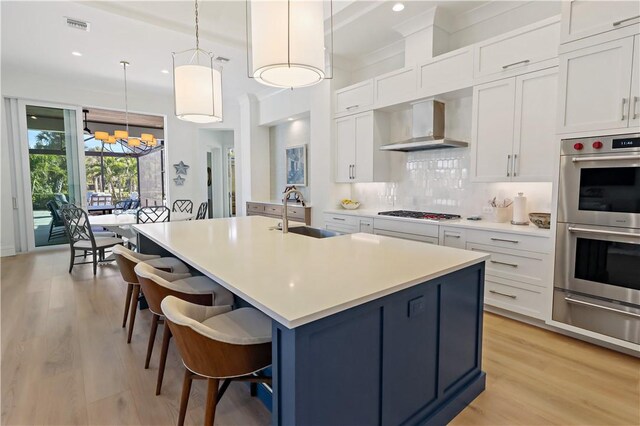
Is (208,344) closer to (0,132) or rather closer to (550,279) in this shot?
(550,279)

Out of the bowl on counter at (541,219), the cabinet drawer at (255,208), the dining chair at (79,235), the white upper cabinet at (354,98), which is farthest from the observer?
the cabinet drawer at (255,208)

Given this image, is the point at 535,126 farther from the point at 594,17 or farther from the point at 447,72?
the point at 447,72

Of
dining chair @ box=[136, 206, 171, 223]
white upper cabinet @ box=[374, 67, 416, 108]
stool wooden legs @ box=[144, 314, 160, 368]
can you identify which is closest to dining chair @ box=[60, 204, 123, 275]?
dining chair @ box=[136, 206, 171, 223]

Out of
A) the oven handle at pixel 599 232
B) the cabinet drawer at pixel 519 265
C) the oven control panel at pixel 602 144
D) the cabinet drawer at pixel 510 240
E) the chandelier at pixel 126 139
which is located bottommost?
the cabinet drawer at pixel 519 265

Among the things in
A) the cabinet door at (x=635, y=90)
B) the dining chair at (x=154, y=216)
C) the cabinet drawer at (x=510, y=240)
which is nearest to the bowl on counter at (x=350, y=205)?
the cabinet drawer at (x=510, y=240)

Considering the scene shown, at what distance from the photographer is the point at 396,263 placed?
1.69 m

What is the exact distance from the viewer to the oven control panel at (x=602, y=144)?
2244mm

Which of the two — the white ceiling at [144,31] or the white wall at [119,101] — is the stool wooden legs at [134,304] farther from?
the white wall at [119,101]

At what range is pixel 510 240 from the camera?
2.94 metres

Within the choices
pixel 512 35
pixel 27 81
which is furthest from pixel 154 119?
pixel 512 35

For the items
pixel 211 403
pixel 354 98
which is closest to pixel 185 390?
pixel 211 403

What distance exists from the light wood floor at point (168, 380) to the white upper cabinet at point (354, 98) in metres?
2.95

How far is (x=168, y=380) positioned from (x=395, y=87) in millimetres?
3750

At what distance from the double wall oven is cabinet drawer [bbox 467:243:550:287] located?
4.9 inches
